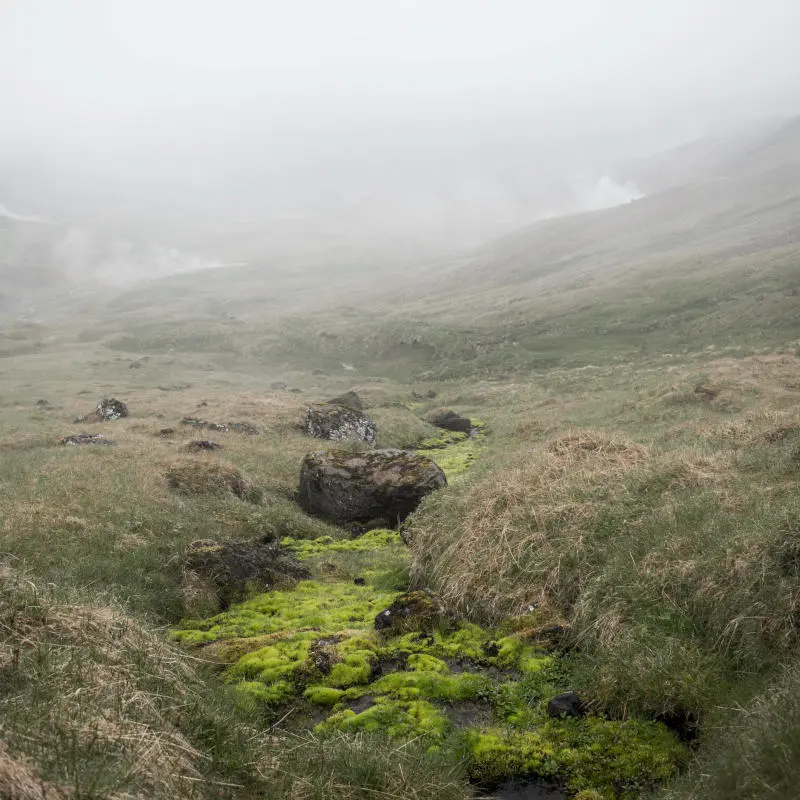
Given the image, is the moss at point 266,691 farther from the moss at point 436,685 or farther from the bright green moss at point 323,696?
the bright green moss at point 323,696

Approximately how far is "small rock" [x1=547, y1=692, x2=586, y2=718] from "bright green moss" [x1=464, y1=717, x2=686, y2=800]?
0.71 feet

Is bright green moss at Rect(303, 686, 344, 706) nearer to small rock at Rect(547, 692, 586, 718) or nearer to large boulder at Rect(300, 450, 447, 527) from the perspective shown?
small rock at Rect(547, 692, 586, 718)

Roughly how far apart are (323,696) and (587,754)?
4.77m

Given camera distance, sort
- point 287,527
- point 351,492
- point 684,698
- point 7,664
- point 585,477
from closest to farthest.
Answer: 1. point 7,664
2. point 684,698
3. point 585,477
4. point 287,527
5. point 351,492

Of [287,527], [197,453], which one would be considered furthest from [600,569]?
[197,453]

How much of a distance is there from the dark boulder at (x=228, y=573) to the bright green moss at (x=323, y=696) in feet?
18.1

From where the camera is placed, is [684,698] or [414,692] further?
[414,692]

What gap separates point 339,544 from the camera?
22.9 metres

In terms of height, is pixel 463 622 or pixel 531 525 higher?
pixel 531 525

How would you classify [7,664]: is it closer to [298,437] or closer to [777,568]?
[777,568]

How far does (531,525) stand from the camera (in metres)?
16.5

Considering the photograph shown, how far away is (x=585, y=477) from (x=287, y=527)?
11.3m

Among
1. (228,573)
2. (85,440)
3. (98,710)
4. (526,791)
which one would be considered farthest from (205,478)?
(526,791)

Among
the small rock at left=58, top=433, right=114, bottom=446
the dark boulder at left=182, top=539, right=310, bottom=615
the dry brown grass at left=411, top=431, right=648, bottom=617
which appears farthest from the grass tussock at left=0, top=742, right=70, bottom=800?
the small rock at left=58, top=433, right=114, bottom=446
